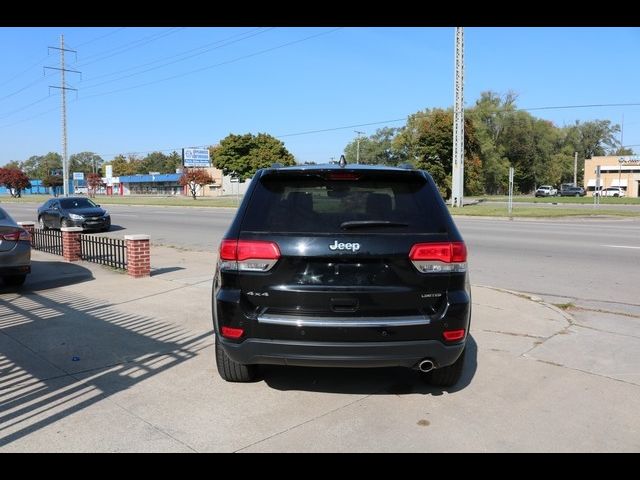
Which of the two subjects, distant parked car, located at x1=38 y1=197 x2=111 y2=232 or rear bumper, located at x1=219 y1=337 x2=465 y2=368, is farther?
distant parked car, located at x1=38 y1=197 x2=111 y2=232

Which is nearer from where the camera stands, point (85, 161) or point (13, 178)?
point (13, 178)

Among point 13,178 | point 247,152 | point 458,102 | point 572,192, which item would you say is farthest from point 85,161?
point 458,102

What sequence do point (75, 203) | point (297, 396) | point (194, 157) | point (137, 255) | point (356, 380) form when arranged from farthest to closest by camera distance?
point (194, 157)
point (75, 203)
point (137, 255)
point (356, 380)
point (297, 396)

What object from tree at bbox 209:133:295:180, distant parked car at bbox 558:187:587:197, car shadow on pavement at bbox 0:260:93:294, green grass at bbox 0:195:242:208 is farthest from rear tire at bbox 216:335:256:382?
distant parked car at bbox 558:187:587:197

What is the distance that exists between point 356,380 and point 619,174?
8707cm

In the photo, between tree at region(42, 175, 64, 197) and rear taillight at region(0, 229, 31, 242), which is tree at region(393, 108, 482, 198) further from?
tree at region(42, 175, 64, 197)

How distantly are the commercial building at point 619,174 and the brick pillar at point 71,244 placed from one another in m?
79.3

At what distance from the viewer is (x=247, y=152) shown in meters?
67.3

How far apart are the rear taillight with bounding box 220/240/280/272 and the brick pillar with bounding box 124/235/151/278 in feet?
20.9

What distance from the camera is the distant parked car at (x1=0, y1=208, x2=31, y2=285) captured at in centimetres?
805

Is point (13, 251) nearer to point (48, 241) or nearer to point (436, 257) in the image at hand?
point (48, 241)
